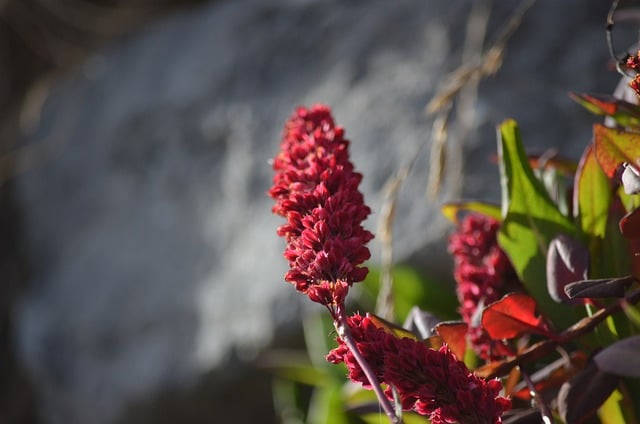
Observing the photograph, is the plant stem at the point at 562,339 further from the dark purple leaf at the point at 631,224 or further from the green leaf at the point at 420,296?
the green leaf at the point at 420,296

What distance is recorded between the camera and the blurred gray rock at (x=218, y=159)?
1.36 metres

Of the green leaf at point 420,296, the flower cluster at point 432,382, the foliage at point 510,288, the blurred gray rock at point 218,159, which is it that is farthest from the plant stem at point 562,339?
the blurred gray rock at point 218,159

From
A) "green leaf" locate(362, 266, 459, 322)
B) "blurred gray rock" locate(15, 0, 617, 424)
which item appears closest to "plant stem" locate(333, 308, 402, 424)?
"green leaf" locate(362, 266, 459, 322)

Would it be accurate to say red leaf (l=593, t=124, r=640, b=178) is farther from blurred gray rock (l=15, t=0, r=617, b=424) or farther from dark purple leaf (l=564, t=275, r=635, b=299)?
blurred gray rock (l=15, t=0, r=617, b=424)

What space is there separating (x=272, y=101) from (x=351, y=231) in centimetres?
131

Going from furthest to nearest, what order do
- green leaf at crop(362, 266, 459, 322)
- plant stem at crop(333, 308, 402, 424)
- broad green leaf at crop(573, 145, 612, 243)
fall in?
green leaf at crop(362, 266, 459, 322)
broad green leaf at crop(573, 145, 612, 243)
plant stem at crop(333, 308, 402, 424)

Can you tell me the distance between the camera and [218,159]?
1860 mm

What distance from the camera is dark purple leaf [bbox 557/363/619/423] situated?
53cm

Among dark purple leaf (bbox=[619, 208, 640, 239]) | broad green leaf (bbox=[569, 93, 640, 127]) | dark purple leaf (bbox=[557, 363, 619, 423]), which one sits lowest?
dark purple leaf (bbox=[557, 363, 619, 423])

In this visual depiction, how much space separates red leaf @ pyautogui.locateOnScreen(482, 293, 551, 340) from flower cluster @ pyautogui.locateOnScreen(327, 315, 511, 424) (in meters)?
0.12

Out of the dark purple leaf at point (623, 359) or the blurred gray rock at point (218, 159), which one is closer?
the dark purple leaf at point (623, 359)

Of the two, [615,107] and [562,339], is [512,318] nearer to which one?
[562,339]

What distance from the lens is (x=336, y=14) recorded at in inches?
70.6

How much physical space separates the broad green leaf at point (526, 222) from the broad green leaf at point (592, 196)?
0.01m
